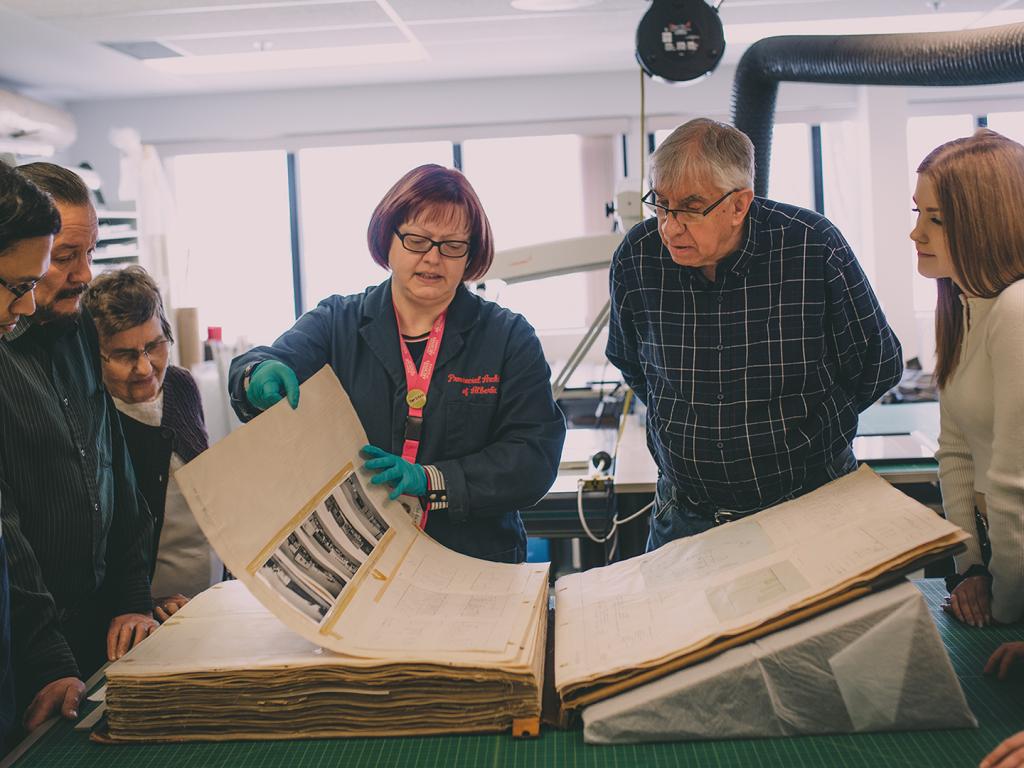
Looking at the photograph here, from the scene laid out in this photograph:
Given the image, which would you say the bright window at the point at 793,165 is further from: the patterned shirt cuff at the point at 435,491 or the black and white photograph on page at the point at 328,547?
the black and white photograph on page at the point at 328,547

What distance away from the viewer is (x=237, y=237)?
631 cm

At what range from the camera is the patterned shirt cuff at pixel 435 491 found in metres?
1.29

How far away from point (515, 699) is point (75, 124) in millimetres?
5963

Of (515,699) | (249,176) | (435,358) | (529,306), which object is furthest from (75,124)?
(515,699)

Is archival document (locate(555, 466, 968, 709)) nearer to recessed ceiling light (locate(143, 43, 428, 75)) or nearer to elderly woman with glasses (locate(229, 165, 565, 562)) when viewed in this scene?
elderly woman with glasses (locate(229, 165, 565, 562))

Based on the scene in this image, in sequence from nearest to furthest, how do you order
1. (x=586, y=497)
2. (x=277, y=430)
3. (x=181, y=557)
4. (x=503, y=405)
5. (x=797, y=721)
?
(x=797, y=721) → (x=277, y=430) → (x=503, y=405) → (x=181, y=557) → (x=586, y=497)

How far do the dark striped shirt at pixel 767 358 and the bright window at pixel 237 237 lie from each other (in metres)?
5.01

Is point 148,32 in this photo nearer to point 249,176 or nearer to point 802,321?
point 249,176

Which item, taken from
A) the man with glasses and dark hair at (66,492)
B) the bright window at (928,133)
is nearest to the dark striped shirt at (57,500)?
the man with glasses and dark hair at (66,492)

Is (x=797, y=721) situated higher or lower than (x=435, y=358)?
lower

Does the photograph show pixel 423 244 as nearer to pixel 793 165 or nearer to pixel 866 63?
pixel 866 63

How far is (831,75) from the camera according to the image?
2.19 meters

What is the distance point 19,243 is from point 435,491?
0.59 m

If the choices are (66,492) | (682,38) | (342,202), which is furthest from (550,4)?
(66,492)
